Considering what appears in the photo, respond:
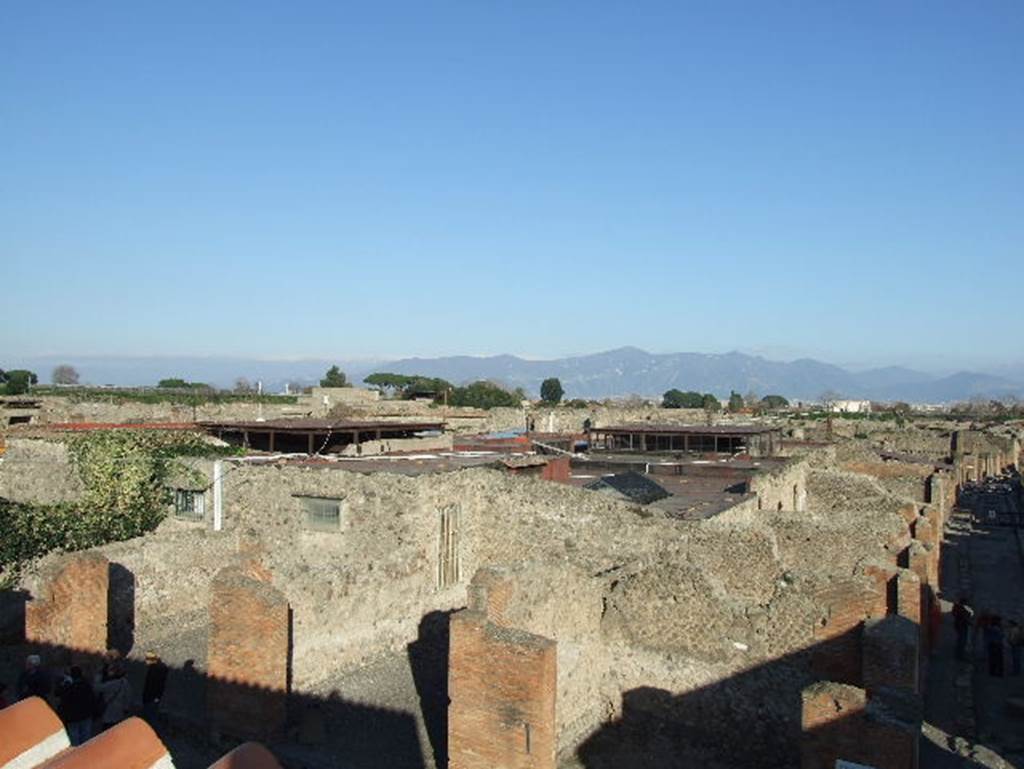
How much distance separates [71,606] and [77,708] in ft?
10.8

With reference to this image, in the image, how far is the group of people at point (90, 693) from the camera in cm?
1123

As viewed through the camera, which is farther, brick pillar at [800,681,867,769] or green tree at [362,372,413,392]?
green tree at [362,372,413,392]

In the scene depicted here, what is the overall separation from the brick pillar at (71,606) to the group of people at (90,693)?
2.74 feet

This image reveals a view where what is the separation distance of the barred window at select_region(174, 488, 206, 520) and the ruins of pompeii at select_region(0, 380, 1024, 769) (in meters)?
0.08

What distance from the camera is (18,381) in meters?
40.9

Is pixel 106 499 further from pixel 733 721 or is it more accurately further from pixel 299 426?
pixel 733 721

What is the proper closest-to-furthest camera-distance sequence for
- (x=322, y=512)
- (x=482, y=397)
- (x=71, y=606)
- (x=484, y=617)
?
1. (x=484, y=617)
2. (x=71, y=606)
3. (x=322, y=512)
4. (x=482, y=397)

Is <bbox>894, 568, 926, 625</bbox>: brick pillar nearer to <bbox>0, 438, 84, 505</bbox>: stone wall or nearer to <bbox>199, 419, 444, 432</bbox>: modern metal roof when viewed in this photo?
<bbox>199, 419, 444, 432</bbox>: modern metal roof

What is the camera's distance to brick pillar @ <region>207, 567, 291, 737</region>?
12492mm

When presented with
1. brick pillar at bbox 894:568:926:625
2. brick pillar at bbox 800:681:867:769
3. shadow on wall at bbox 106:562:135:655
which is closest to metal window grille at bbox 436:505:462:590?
shadow on wall at bbox 106:562:135:655

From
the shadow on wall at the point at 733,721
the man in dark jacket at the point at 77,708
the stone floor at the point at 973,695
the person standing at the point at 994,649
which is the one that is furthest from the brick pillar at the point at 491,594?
the person standing at the point at 994,649

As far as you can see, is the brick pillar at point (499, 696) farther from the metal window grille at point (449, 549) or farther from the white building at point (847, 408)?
the white building at point (847, 408)

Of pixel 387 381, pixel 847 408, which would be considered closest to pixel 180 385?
pixel 387 381

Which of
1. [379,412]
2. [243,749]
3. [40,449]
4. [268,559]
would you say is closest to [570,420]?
[379,412]
